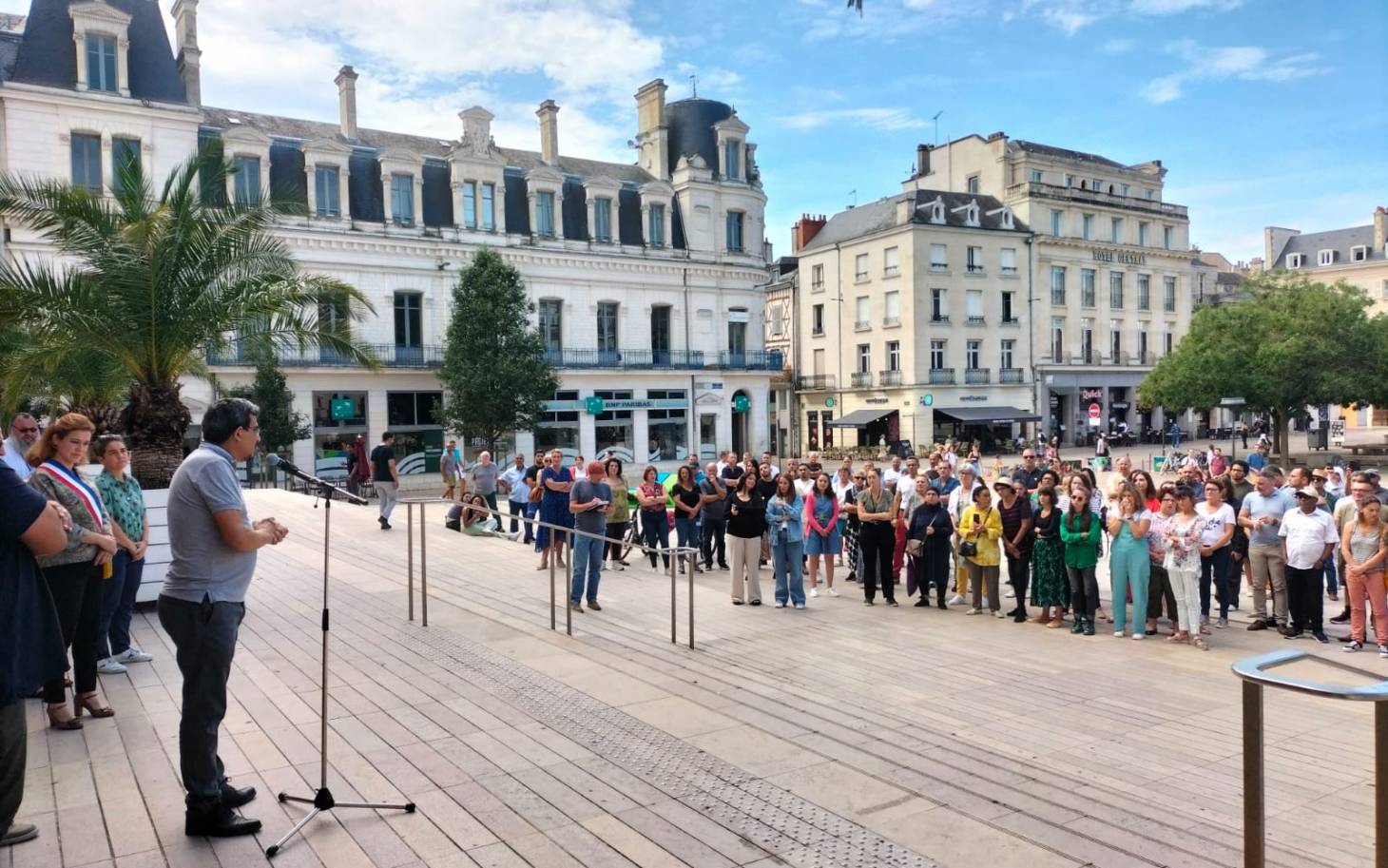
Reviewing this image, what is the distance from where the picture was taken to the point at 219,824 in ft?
14.8

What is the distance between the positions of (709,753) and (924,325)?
50.6 meters

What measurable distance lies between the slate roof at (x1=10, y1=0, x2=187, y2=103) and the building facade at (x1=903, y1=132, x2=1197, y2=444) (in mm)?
44381

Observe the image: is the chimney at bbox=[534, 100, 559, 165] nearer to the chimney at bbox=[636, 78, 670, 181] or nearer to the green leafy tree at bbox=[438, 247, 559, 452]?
the chimney at bbox=[636, 78, 670, 181]

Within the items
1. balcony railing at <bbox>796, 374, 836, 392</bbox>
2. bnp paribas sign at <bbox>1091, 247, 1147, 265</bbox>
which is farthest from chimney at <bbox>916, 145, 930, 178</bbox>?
balcony railing at <bbox>796, 374, 836, 392</bbox>

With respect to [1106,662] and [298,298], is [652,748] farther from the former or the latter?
[298,298]

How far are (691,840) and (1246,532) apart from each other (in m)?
9.56

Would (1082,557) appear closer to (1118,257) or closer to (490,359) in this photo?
(490,359)

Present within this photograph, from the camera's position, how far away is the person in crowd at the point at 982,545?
11.9 m

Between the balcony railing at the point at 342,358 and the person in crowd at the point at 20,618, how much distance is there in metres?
31.7

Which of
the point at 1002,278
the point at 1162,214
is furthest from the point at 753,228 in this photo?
the point at 1162,214

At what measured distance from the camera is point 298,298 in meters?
13.8

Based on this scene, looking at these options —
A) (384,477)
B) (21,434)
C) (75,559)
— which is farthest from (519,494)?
(75,559)

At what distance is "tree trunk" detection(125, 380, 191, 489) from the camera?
39.7 feet

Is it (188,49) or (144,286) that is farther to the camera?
(188,49)
